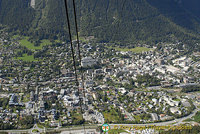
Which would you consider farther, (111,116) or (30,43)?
(30,43)

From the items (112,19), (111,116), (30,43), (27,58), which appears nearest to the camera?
(111,116)

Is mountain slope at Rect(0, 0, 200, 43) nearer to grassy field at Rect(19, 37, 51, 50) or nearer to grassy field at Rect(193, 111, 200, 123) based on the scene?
grassy field at Rect(19, 37, 51, 50)

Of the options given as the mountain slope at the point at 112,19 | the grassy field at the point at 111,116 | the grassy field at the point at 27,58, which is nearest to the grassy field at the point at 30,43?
the mountain slope at the point at 112,19

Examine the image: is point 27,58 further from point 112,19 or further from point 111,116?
point 112,19

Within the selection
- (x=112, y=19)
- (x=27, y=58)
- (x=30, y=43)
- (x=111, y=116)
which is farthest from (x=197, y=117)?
(x=112, y=19)

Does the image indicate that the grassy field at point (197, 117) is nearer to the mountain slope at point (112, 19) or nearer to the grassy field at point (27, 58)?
the grassy field at point (27, 58)

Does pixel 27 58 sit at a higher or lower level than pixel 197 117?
higher

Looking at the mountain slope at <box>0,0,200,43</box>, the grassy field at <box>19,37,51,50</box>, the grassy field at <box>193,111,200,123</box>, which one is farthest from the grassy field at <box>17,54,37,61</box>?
the grassy field at <box>193,111,200,123</box>

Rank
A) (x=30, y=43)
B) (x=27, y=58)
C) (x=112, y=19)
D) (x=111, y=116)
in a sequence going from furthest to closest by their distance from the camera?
(x=112, y=19) < (x=30, y=43) < (x=27, y=58) < (x=111, y=116)

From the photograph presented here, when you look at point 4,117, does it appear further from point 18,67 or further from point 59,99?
point 18,67
